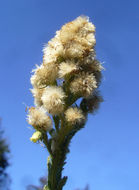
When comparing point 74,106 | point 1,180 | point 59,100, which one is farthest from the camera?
point 1,180

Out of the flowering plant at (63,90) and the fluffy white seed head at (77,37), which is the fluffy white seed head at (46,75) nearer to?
the flowering plant at (63,90)

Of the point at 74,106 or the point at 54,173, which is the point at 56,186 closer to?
the point at 54,173

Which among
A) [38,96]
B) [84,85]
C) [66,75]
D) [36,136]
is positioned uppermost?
[66,75]

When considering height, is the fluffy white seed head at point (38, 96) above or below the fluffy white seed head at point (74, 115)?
above

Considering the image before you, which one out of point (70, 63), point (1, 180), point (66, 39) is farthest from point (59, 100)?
point (1, 180)

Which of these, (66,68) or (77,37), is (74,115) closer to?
(66,68)

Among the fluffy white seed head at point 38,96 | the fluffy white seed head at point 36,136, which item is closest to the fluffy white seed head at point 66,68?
the fluffy white seed head at point 38,96

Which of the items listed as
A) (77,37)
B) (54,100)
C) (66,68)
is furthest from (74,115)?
(77,37)
